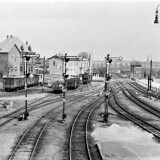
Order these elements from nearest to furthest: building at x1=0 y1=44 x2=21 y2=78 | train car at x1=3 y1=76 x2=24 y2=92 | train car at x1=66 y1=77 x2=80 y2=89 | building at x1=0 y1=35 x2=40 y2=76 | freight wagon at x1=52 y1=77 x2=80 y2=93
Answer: train car at x1=3 y1=76 x2=24 y2=92
freight wagon at x1=52 y1=77 x2=80 y2=93
train car at x1=66 y1=77 x2=80 y2=89
building at x1=0 y1=44 x2=21 y2=78
building at x1=0 y1=35 x2=40 y2=76

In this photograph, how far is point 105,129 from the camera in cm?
2256

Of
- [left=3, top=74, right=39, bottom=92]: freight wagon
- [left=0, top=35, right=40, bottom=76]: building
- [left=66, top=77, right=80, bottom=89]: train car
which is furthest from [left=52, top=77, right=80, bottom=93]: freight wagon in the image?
[left=0, top=35, right=40, bottom=76]: building

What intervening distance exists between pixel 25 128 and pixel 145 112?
16.0 m

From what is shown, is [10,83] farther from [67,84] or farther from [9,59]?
[9,59]

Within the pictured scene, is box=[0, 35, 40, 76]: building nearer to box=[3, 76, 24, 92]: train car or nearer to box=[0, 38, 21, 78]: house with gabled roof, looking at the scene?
box=[0, 38, 21, 78]: house with gabled roof

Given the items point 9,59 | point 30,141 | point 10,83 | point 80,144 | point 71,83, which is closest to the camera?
point 80,144

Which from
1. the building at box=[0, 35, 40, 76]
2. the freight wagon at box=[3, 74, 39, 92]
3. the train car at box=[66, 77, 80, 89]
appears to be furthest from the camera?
the building at box=[0, 35, 40, 76]

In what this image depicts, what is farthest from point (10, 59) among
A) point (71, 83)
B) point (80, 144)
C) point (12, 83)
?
point (80, 144)

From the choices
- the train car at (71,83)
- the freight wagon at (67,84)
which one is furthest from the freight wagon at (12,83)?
the train car at (71,83)

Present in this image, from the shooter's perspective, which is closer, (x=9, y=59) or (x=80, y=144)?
(x=80, y=144)

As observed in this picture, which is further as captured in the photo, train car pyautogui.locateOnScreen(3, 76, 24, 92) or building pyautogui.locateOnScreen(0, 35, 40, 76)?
building pyautogui.locateOnScreen(0, 35, 40, 76)

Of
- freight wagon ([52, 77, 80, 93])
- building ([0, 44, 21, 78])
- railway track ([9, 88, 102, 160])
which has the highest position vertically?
building ([0, 44, 21, 78])

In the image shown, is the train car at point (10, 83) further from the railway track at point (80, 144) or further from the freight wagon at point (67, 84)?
the railway track at point (80, 144)

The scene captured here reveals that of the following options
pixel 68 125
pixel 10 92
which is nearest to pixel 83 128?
pixel 68 125
